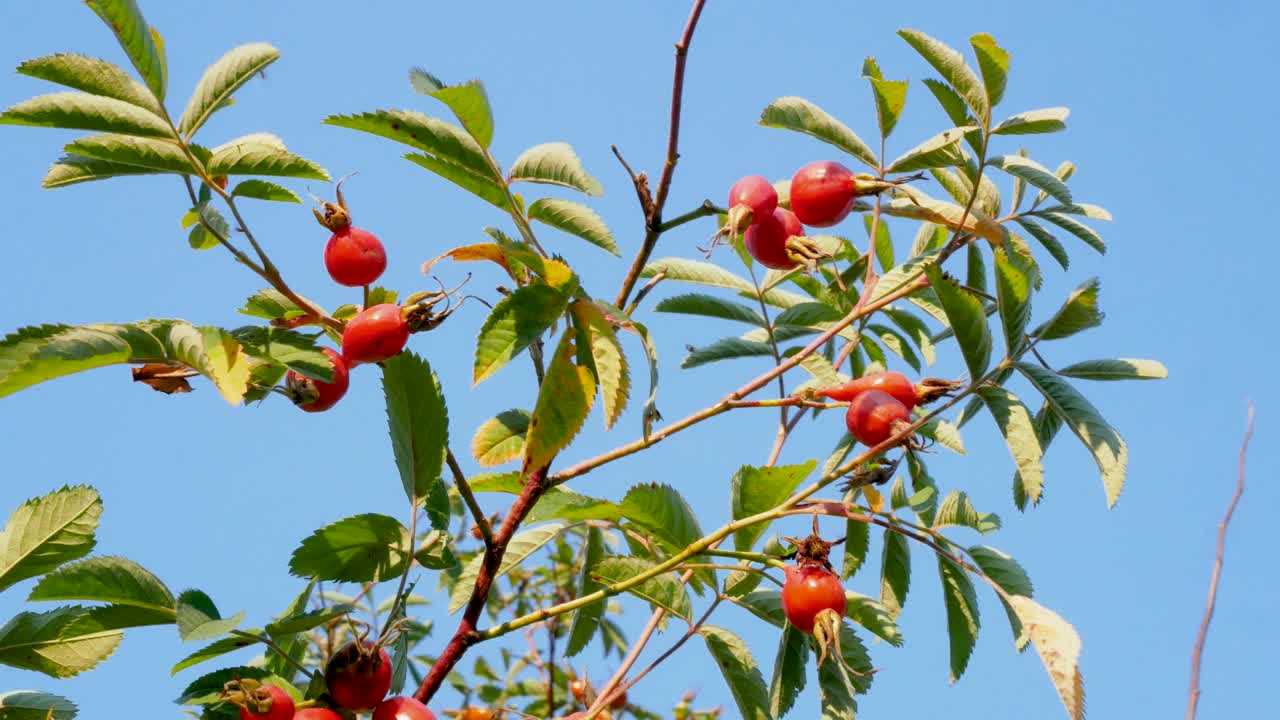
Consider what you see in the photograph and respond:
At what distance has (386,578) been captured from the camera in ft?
7.12

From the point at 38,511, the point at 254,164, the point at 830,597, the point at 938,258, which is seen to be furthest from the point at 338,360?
the point at 938,258

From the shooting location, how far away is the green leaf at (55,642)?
76.2 inches

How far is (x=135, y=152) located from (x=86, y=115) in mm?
Answer: 115

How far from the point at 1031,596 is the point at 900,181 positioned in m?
0.98

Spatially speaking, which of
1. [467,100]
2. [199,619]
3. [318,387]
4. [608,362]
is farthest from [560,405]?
[199,619]

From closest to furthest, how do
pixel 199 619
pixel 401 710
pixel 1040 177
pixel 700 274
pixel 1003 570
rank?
pixel 199 619, pixel 401 710, pixel 1003 570, pixel 1040 177, pixel 700 274

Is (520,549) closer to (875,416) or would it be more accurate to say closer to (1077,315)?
(875,416)

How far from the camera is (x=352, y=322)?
208 centimetres

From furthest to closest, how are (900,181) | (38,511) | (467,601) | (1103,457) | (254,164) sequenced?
(900,181) → (467,601) → (1103,457) → (254,164) → (38,511)

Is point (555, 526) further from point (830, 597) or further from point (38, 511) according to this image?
point (38, 511)

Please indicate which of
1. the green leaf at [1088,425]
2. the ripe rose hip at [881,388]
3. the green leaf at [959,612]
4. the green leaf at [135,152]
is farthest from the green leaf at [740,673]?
the green leaf at [135,152]

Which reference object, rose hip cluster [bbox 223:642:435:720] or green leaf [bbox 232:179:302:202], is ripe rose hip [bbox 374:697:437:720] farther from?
green leaf [bbox 232:179:302:202]

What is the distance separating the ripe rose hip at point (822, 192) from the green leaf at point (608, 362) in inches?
29.2

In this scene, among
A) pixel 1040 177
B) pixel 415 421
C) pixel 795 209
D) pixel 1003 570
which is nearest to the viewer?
pixel 415 421
